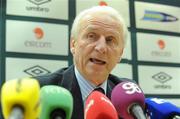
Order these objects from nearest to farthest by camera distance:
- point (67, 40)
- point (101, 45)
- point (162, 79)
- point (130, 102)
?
point (130, 102)
point (101, 45)
point (67, 40)
point (162, 79)

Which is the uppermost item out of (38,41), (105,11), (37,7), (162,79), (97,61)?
(37,7)

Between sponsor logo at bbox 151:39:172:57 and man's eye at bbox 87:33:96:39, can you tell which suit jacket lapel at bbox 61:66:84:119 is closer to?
man's eye at bbox 87:33:96:39

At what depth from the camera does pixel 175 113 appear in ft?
2.84

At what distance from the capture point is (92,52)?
1443mm

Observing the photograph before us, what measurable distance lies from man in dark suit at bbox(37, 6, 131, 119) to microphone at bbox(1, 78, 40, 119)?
2.51 feet

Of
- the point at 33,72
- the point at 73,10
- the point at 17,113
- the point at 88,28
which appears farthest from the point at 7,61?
the point at 17,113

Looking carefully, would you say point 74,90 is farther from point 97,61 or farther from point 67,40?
point 67,40

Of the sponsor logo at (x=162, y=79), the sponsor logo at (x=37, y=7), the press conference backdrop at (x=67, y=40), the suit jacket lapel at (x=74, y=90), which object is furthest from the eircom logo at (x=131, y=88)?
the sponsor logo at (x=162, y=79)

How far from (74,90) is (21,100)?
86 cm

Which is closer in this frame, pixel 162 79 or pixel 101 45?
pixel 101 45

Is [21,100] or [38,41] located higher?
[38,41]

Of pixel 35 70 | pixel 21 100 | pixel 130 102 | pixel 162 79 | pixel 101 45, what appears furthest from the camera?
pixel 162 79

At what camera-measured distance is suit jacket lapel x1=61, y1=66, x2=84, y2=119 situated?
1.37 meters

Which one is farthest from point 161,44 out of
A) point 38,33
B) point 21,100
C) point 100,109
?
point 21,100
